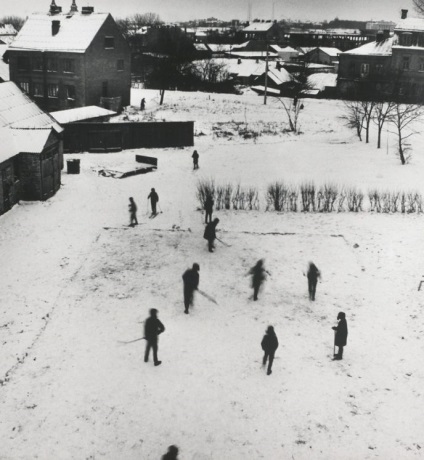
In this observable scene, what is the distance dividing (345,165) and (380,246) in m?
14.5

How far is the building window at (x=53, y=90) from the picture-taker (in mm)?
47094

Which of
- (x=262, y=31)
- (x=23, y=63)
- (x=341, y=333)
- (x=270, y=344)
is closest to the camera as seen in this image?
(x=270, y=344)

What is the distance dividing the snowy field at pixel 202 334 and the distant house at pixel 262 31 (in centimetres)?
10863

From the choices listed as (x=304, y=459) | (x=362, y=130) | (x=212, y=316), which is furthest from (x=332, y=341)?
(x=362, y=130)

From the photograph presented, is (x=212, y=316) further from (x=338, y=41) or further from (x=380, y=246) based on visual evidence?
(x=338, y=41)

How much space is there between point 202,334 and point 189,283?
152 centimetres

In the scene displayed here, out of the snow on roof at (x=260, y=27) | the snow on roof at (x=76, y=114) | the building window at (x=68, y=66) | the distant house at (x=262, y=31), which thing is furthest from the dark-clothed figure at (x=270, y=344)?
the snow on roof at (x=260, y=27)

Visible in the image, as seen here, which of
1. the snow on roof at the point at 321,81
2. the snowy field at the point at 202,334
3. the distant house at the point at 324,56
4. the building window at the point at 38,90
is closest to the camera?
the snowy field at the point at 202,334

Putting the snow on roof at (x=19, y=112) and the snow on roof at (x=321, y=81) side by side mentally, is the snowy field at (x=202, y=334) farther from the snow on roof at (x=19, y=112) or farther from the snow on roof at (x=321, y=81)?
the snow on roof at (x=321, y=81)

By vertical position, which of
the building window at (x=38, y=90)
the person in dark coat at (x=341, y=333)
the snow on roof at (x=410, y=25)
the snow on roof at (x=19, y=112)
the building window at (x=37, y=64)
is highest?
the snow on roof at (x=410, y=25)

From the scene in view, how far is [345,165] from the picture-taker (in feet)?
110

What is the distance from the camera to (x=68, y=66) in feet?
150

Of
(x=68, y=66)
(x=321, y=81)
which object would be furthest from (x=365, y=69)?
(x=68, y=66)

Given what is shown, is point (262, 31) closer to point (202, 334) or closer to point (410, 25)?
point (410, 25)
